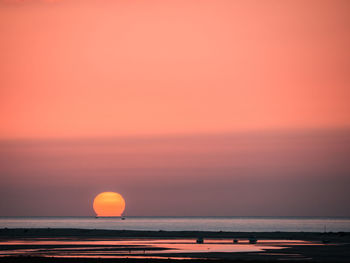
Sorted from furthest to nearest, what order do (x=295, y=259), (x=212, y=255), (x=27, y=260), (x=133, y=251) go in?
(x=133, y=251) < (x=212, y=255) < (x=295, y=259) < (x=27, y=260)

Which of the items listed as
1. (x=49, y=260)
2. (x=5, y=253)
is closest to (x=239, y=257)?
(x=49, y=260)

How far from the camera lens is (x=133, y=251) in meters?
71.8

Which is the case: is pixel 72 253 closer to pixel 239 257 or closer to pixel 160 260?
pixel 160 260

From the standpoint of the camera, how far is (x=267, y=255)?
2638 inches

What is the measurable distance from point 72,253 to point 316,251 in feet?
95.6

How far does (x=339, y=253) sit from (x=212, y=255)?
50.7 feet

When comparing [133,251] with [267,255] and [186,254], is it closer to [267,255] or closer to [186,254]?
[186,254]

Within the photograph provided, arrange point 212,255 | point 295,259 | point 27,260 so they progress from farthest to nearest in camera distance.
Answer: point 212,255, point 295,259, point 27,260

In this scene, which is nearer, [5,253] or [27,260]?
[27,260]

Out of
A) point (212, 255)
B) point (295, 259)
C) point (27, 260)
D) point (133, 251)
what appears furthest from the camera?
point (133, 251)

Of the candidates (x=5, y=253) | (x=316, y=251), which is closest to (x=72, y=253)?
(x=5, y=253)

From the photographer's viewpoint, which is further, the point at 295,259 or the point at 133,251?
the point at 133,251

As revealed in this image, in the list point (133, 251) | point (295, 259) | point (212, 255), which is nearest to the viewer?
point (295, 259)

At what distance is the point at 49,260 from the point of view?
184ft
